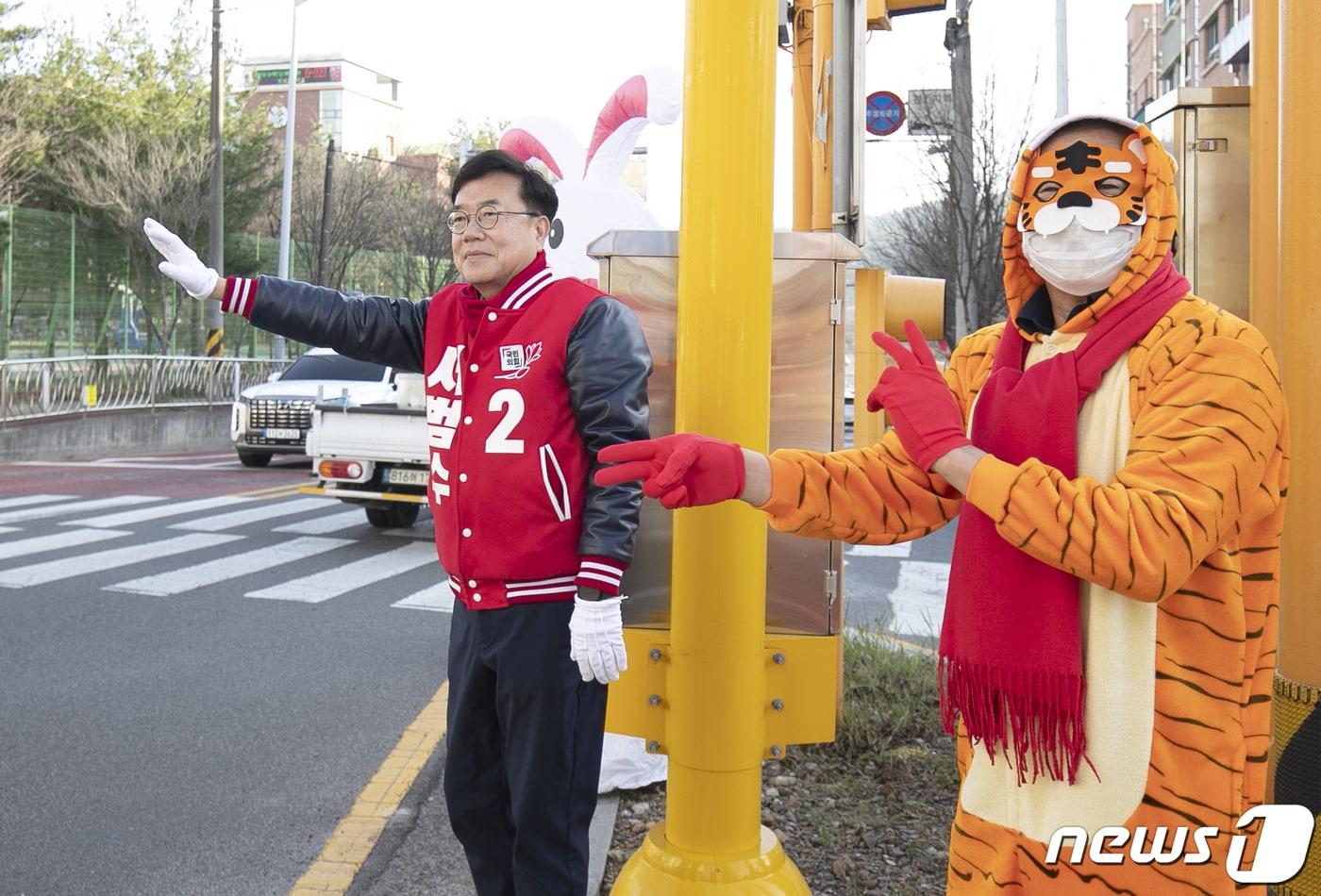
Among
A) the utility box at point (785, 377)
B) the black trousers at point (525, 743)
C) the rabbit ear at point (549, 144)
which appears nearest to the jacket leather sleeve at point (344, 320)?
the utility box at point (785, 377)

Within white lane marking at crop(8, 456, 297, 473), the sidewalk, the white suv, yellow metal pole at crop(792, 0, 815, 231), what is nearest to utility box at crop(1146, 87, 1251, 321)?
yellow metal pole at crop(792, 0, 815, 231)

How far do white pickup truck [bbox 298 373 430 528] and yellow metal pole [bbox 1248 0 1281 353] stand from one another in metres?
7.92

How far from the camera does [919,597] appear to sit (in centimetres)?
895

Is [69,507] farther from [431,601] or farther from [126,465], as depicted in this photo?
[431,601]

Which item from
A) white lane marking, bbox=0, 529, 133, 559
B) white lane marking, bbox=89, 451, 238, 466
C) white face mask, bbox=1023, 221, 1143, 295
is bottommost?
white lane marking, bbox=0, 529, 133, 559

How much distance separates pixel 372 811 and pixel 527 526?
1.99m

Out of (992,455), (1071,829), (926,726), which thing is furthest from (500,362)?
(926,726)

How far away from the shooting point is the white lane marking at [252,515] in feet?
36.0

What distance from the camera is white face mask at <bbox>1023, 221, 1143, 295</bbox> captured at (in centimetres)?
188

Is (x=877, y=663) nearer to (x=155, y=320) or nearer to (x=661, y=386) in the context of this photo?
(x=661, y=386)

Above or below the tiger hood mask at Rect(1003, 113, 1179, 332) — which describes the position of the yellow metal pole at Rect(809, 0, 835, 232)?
above

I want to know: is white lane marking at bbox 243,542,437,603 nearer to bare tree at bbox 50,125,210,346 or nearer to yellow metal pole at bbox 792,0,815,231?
yellow metal pole at bbox 792,0,815,231

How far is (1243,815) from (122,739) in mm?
4569

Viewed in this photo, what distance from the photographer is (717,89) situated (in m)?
2.77
